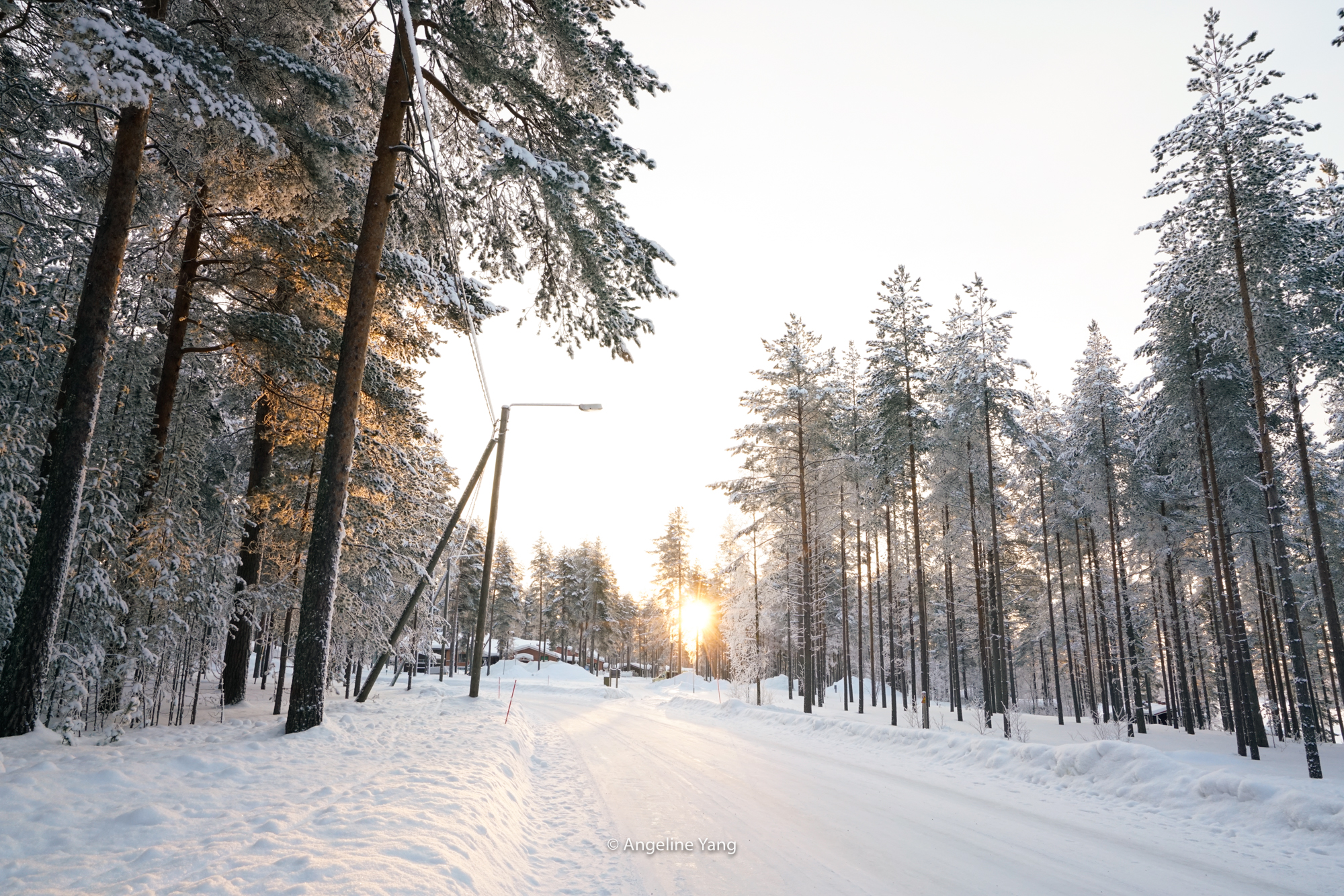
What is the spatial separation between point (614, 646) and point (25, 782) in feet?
242

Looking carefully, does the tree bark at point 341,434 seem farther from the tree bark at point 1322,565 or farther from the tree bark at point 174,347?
the tree bark at point 1322,565

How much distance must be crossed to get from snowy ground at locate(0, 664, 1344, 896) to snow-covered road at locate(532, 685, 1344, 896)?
0.12ft

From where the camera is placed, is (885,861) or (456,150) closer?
(885,861)

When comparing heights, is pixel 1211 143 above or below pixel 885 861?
above

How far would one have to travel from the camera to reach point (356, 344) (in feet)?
29.0

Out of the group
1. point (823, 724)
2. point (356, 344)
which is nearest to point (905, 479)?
point (823, 724)

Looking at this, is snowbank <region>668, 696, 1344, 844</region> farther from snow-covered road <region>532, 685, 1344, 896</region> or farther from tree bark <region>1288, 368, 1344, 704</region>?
tree bark <region>1288, 368, 1344, 704</region>

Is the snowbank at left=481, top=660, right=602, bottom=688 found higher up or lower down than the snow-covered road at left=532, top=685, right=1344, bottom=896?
lower down

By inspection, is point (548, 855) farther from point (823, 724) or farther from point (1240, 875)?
point (823, 724)

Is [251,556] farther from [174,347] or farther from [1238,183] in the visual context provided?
[1238,183]

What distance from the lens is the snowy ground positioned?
4.05 m

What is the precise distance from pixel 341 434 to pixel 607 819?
6258 mm

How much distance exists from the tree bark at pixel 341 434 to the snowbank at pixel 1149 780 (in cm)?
1094

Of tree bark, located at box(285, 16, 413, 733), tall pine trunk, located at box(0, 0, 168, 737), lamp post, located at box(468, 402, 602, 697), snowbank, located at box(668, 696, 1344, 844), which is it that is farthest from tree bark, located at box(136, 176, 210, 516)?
snowbank, located at box(668, 696, 1344, 844)
